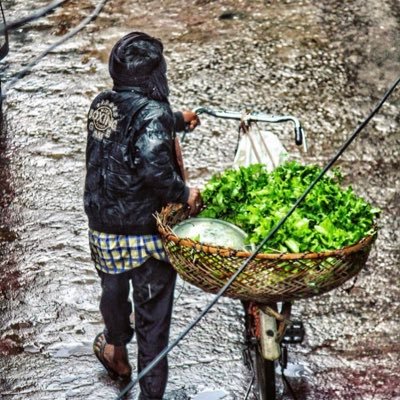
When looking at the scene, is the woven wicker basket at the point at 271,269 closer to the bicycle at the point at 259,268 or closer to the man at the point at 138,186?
the bicycle at the point at 259,268

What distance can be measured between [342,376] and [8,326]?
2323mm

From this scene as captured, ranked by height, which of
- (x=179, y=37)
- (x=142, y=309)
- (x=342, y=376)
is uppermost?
(x=142, y=309)

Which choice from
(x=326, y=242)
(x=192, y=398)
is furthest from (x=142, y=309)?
(x=326, y=242)

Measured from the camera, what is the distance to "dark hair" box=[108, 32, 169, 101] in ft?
15.4

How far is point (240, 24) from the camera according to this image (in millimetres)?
11141

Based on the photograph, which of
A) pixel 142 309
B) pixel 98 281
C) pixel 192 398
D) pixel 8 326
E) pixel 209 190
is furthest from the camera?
pixel 98 281

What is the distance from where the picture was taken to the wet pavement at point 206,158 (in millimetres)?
5738

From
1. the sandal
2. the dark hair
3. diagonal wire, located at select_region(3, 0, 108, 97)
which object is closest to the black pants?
the sandal

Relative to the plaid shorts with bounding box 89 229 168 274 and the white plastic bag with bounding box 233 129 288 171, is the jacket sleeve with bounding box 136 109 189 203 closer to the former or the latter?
the plaid shorts with bounding box 89 229 168 274

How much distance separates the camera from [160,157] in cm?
459

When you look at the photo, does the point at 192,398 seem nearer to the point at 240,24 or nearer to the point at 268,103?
the point at 268,103

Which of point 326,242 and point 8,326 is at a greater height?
point 326,242

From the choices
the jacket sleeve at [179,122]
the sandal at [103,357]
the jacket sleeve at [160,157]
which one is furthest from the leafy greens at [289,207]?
the sandal at [103,357]

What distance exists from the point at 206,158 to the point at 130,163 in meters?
3.66
